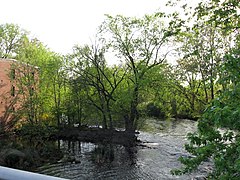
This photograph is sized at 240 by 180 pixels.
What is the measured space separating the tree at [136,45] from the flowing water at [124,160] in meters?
2.81

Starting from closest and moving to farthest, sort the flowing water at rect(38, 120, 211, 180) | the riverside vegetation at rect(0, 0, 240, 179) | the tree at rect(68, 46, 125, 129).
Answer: the flowing water at rect(38, 120, 211, 180) → the riverside vegetation at rect(0, 0, 240, 179) → the tree at rect(68, 46, 125, 129)

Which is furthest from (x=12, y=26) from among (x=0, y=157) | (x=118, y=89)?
(x=0, y=157)

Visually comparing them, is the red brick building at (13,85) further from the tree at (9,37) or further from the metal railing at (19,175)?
the metal railing at (19,175)

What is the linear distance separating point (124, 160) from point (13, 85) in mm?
12167

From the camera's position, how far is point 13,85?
23.1m

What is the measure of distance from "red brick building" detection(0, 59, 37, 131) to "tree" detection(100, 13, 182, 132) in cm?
592

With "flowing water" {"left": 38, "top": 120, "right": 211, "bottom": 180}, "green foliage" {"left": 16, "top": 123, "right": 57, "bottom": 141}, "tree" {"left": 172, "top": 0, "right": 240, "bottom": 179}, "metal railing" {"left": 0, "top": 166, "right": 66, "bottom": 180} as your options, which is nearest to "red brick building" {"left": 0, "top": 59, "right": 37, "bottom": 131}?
"green foliage" {"left": 16, "top": 123, "right": 57, "bottom": 141}

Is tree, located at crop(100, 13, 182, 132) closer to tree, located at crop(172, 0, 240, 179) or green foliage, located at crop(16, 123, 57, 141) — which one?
green foliage, located at crop(16, 123, 57, 141)

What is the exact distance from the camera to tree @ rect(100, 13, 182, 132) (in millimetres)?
19703

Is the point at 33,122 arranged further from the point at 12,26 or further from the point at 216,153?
the point at 216,153

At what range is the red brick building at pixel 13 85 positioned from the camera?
21.4 m

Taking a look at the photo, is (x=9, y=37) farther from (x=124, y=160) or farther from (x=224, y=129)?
(x=224, y=129)

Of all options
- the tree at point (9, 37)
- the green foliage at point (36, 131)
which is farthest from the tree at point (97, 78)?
the tree at point (9, 37)

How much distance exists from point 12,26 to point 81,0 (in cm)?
2339
